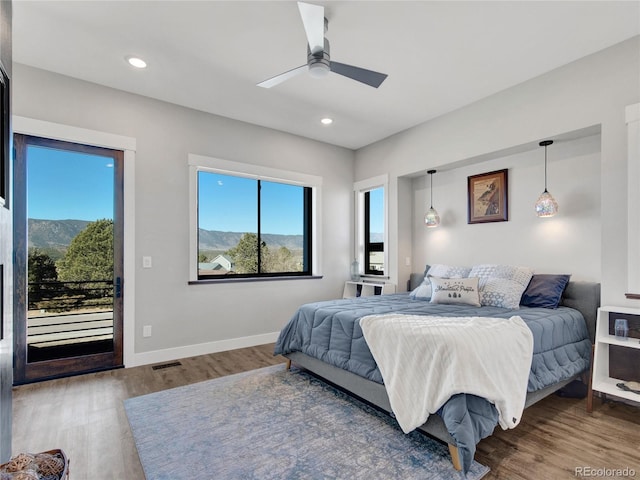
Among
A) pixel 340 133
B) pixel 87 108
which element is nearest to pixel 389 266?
pixel 340 133

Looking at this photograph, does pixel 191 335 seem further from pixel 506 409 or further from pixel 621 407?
pixel 621 407

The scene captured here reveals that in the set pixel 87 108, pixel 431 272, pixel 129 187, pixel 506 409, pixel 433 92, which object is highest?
pixel 433 92

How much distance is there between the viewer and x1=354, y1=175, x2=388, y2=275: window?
205 inches

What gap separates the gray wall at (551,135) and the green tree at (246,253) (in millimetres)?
1965

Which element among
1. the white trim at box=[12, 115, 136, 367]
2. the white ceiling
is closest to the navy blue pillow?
the white ceiling

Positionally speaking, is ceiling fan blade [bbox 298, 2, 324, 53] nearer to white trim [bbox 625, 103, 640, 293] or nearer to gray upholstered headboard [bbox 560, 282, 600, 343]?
white trim [bbox 625, 103, 640, 293]

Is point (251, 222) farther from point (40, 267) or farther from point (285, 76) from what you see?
point (285, 76)

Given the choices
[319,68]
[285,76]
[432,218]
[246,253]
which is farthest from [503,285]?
[246,253]

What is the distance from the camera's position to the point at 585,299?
3.07 meters

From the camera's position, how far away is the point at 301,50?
2.86 meters

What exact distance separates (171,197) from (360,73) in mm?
2535

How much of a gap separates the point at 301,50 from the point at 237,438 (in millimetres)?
2993

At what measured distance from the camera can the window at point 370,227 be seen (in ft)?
17.1

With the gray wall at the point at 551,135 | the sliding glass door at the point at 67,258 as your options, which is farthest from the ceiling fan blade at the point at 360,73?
the sliding glass door at the point at 67,258
